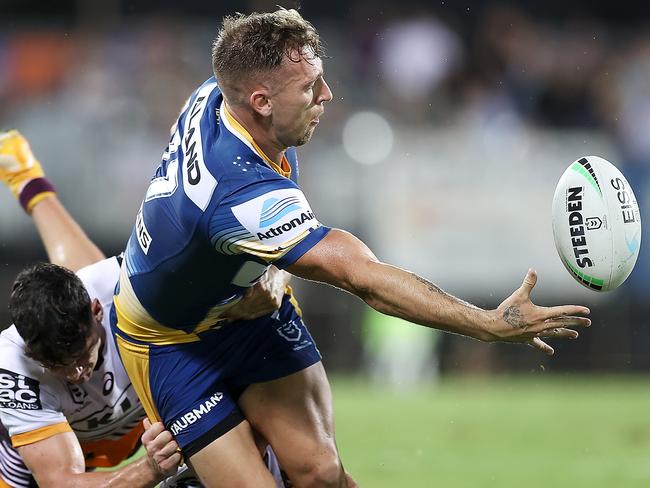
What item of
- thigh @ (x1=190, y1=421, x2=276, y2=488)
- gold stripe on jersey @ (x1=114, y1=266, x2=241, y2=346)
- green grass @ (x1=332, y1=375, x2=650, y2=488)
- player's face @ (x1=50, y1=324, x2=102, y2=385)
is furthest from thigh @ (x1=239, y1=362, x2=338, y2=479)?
green grass @ (x1=332, y1=375, x2=650, y2=488)

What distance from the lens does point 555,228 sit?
527cm

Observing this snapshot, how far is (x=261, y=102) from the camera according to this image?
510cm

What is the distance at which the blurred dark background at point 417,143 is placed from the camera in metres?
12.5

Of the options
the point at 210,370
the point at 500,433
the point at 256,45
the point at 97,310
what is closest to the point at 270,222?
the point at 256,45

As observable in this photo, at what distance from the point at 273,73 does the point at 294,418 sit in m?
1.59

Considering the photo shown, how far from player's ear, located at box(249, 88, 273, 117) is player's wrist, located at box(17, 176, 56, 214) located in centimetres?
221

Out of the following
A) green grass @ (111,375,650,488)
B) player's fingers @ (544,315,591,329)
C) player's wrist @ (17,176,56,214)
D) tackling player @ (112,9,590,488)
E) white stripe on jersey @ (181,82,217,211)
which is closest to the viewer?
player's fingers @ (544,315,591,329)

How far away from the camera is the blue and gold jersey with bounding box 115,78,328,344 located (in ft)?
15.8

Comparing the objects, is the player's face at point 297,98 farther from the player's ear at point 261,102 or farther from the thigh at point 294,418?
the thigh at point 294,418

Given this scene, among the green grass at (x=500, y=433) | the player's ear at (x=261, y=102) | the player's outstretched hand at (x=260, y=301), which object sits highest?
the player's ear at (x=261, y=102)

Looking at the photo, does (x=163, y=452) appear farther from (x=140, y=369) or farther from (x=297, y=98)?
(x=297, y=98)

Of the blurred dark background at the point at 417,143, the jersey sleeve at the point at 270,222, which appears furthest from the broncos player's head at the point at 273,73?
the blurred dark background at the point at 417,143

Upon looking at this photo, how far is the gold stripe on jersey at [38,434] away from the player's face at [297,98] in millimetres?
1666

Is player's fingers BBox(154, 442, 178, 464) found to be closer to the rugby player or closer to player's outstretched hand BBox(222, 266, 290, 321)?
the rugby player
